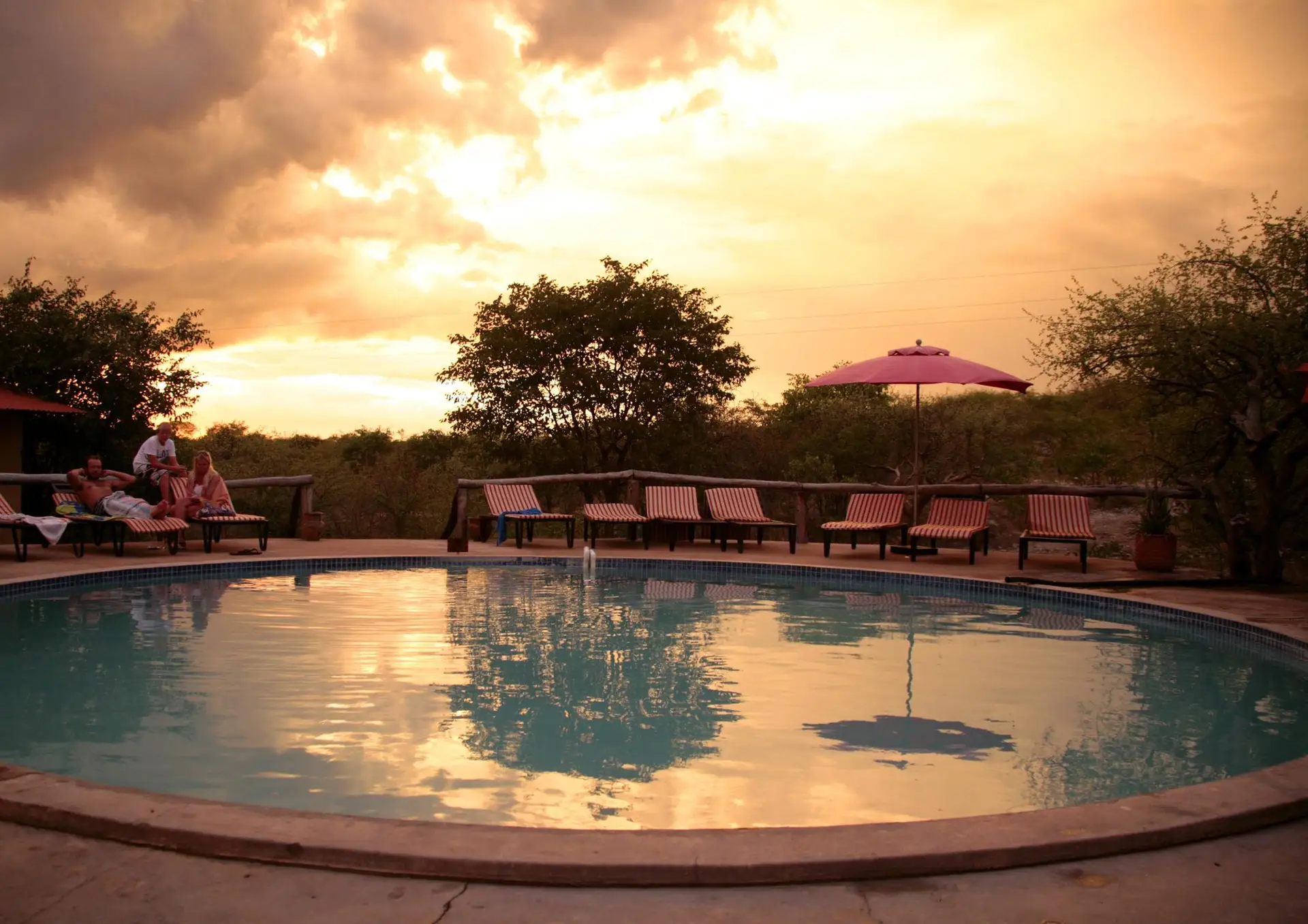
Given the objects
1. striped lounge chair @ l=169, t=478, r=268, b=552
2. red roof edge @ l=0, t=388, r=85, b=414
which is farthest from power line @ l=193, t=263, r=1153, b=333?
striped lounge chair @ l=169, t=478, r=268, b=552

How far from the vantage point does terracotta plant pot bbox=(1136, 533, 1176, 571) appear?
9375mm

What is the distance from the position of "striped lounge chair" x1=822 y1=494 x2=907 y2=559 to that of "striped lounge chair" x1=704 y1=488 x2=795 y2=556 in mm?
610

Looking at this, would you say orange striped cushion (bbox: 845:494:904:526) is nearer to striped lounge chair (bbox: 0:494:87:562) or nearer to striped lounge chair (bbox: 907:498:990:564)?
striped lounge chair (bbox: 907:498:990:564)

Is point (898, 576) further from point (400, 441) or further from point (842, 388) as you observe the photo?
point (400, 441)

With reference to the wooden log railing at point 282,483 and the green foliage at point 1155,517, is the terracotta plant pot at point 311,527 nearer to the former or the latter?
the wooden log railing at point 282,483

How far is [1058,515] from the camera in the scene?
1014 cm

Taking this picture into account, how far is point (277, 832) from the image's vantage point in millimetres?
2354

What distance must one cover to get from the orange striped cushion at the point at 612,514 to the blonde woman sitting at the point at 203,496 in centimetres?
380

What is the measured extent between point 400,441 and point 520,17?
19.0m

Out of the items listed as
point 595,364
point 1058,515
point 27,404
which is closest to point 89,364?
point 27,404

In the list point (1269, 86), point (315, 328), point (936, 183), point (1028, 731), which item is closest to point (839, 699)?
point (1028, 731)

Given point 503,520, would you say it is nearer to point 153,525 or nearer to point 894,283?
point 153,525

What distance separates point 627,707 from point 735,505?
7.18 meters

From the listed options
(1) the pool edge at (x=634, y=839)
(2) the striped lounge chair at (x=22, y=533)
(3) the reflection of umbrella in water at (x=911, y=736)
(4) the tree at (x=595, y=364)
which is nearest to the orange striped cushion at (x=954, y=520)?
(3) the reflection of umbrella in water at (x=911, y=736)
